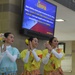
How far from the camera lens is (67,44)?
38.5 feet

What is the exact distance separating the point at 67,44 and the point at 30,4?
699cm

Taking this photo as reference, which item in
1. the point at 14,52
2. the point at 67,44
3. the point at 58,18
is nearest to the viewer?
the point at 14,52

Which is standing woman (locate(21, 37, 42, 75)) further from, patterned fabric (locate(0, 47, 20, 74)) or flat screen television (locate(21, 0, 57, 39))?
flat screen television (locate(21, 0, 57, 39))

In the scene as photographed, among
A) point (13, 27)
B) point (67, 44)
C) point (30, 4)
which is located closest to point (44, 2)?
point (30, 4)

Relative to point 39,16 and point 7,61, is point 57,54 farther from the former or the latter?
point 39,16

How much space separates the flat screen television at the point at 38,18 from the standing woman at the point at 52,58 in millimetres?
656

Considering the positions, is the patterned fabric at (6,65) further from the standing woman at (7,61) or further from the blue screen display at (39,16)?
the blue screen display at (39,16)

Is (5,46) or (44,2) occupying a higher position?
(44,2)

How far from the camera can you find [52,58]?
4.50m

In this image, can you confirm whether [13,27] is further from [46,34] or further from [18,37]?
[46,34]

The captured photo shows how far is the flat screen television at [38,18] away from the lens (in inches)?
192

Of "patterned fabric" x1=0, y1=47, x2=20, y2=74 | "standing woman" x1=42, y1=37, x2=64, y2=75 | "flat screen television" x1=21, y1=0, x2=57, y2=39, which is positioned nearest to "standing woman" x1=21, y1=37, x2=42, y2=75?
"standing woman" x1=42, y1=37, x2=64, y2=75

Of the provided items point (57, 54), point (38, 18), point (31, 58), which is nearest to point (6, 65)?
point (31, 58)

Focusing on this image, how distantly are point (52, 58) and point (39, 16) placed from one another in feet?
3.87
